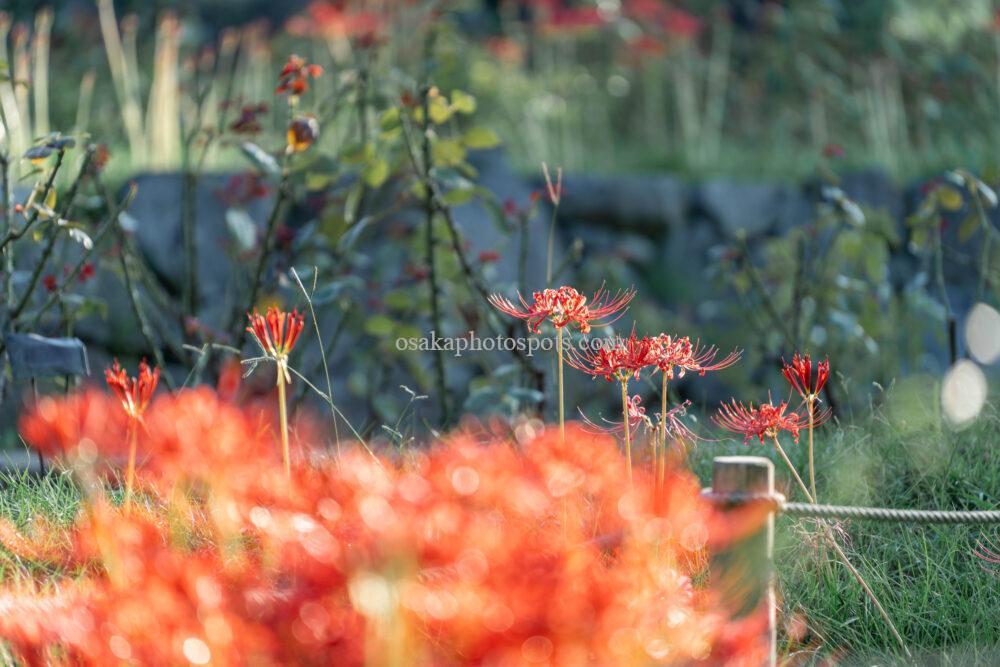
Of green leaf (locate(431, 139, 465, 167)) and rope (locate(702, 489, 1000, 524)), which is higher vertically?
green leaf (locate(431, 139, 465, 167))

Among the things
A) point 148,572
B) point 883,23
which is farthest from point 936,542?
point 883,23

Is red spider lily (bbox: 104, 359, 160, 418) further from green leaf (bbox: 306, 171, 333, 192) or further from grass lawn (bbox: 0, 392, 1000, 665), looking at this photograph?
green leaf (bbox: 306, 171, 333, 192)

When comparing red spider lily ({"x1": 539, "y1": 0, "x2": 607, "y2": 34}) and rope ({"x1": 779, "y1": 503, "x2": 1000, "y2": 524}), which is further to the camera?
red spider lily ({"x1": 539, "y1": 0, "x2": 607, "y2": 34})

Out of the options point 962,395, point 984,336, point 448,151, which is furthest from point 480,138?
point 984,336

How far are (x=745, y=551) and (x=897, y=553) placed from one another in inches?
36.9

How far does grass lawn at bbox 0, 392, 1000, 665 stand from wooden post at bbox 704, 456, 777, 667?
0.42m

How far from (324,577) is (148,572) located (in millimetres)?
254

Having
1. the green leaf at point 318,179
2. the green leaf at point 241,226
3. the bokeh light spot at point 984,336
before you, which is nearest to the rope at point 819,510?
the green leaf at point 318,179

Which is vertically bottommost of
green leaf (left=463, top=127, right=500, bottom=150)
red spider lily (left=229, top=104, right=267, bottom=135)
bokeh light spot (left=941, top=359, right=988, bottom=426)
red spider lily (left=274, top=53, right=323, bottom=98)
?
bokeh light spot (left=941, top=359, right=988, bottom=426)

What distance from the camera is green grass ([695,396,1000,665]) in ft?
7.23

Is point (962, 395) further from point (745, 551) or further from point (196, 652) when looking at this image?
point (196, 652)

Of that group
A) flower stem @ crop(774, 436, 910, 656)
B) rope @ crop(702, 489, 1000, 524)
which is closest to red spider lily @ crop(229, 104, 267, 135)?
flower stem @ crop(774, 436, 910, 656)

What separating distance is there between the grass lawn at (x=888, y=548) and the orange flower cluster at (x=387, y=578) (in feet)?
1.42

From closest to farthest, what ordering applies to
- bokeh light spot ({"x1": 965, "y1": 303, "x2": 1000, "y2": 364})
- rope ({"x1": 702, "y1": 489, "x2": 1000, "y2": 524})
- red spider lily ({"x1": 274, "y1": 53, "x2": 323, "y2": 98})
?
rope ({"x1": 702, "y1": 489, "x2": 1000, "y2": 524}), red spider lily ({"x1": 274, "y1": 53, "x2": 323, "y2": 98}), bokeh light spot ({"x1": 965, "y1": 303, "x2": 1000, "y2": 364})
